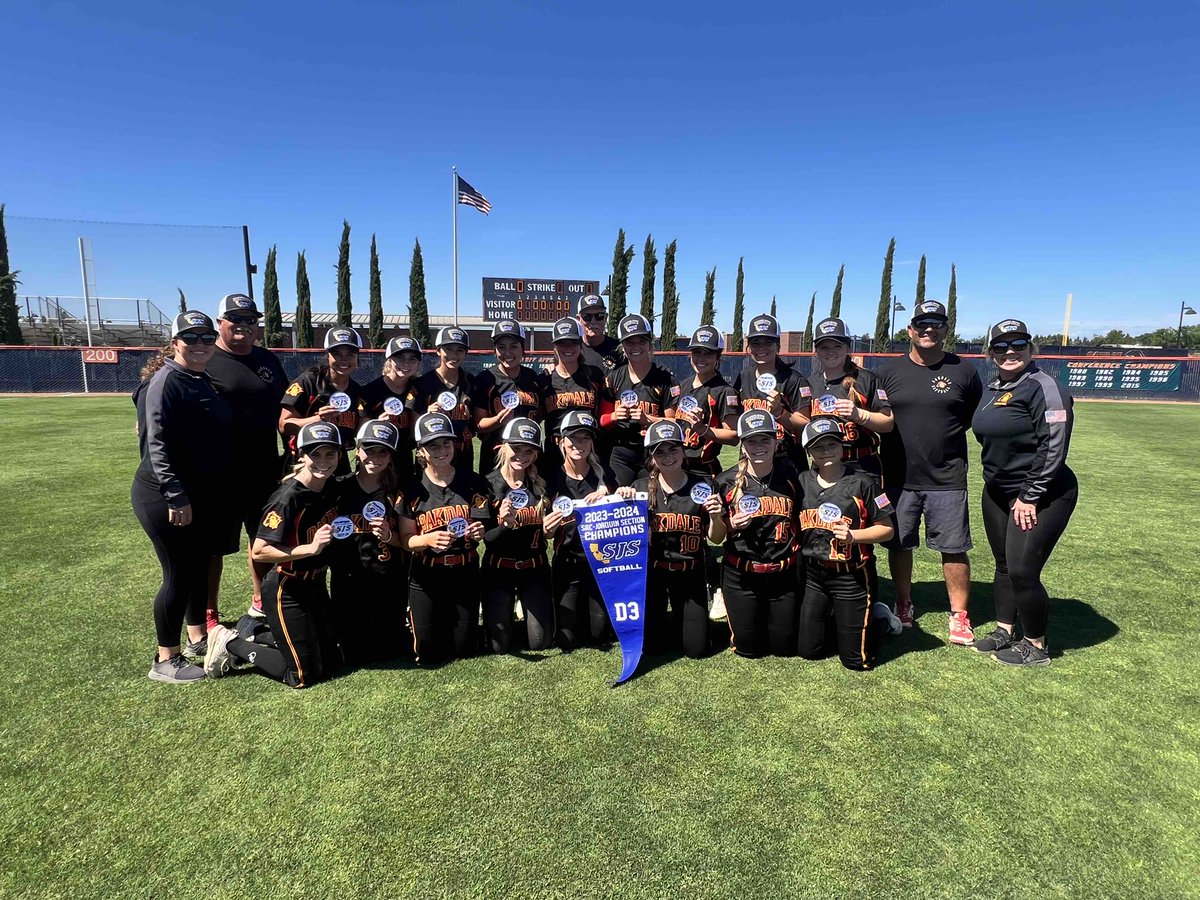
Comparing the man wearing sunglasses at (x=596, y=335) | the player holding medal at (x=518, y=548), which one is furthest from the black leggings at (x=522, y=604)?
the man wearing sunglasses at (x=596, y=335)

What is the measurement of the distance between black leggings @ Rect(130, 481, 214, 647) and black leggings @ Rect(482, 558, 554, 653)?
6.17 feet

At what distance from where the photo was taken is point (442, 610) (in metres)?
4.32

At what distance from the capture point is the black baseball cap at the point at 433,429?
4.24m

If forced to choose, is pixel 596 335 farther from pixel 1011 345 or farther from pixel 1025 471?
pixel 1025 471

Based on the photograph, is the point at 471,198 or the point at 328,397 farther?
the point at 471,198

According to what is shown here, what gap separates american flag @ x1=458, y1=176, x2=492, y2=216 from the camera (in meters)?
28.8

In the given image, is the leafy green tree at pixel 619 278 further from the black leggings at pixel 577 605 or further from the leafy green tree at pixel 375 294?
the black leggings at pixel 577 605

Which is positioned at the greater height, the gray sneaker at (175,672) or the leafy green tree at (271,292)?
the leafy green tree at (271,292)

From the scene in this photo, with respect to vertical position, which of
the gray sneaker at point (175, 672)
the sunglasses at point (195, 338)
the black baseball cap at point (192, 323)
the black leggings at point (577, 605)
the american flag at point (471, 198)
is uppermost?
the american flag at point (471, 198)

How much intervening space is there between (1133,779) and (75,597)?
7412 mm

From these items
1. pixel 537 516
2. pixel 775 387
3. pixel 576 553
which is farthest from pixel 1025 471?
pixel 537 516

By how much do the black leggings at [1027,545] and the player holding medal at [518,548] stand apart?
317 cm

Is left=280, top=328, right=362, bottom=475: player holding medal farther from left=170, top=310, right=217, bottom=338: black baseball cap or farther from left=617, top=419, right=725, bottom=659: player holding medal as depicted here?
left=617, top=419, right=725, bottom=659: player holding medal

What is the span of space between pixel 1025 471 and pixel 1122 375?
29.7 metres
